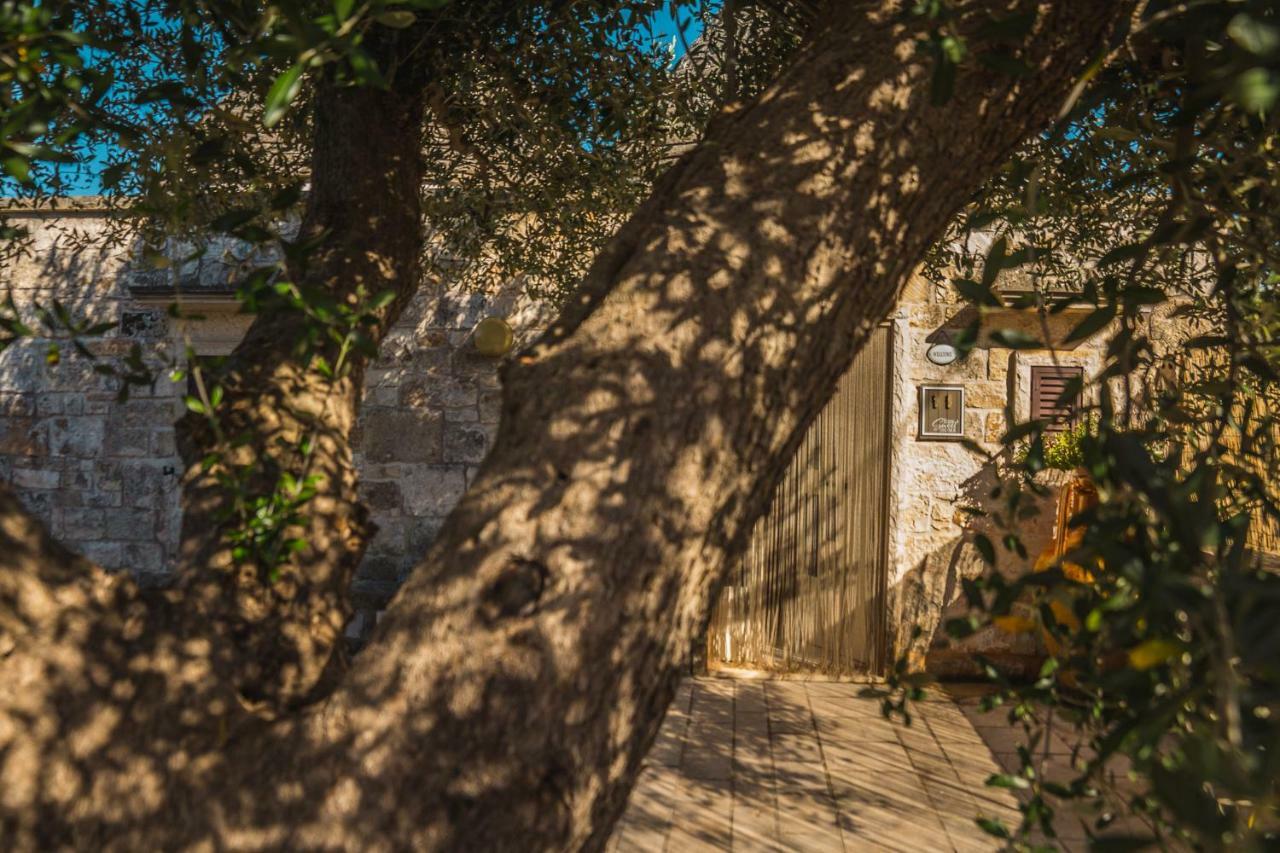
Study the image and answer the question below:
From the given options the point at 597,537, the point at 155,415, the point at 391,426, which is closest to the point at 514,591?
the point at 597,537

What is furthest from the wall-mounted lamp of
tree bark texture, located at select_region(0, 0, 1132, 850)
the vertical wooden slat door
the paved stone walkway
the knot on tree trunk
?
the knot on tree trunk

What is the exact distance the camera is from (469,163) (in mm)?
4562

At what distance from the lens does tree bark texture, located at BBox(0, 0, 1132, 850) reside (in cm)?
129

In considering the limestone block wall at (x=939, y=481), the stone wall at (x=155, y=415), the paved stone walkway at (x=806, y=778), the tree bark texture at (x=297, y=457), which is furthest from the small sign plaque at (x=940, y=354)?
the tree bark texture at (x=297, y=457)

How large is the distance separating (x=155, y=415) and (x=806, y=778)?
451 cm

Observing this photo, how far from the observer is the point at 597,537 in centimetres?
139

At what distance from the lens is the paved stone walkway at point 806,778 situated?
14.3 ft

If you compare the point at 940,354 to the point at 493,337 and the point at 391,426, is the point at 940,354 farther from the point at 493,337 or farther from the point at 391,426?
the point at 391,426

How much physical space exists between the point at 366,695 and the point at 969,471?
5.72 m

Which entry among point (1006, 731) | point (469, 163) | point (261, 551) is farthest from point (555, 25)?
point (1006, 731)

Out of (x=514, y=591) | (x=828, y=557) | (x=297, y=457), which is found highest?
(x=297, y=457)

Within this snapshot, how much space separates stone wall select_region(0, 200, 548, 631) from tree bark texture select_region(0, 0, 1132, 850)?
5.08 metres

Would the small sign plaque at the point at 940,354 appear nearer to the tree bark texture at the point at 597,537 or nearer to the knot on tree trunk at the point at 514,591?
the tree bark texture at the point at 597,537

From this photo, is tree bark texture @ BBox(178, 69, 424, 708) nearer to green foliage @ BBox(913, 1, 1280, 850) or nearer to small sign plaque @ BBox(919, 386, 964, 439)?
green foliage @ BBox(913, 1, 1280, 850)
